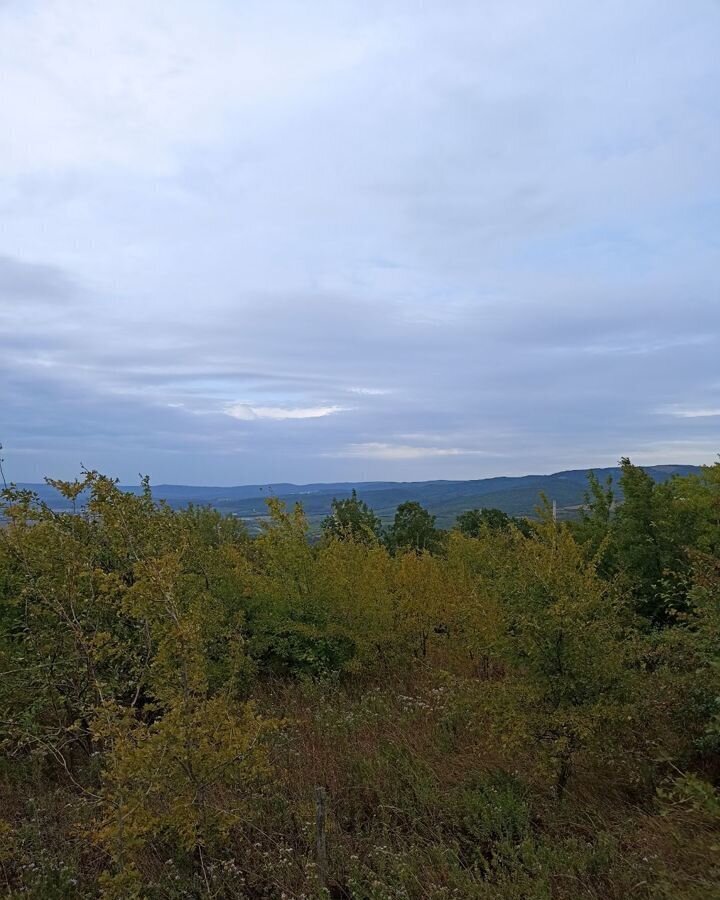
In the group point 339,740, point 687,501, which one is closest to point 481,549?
point 687,501

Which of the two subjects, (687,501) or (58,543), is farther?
(687,501)

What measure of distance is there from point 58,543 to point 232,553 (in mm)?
4615

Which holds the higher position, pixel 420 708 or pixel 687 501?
pixel 687 501

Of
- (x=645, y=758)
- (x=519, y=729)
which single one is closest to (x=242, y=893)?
(x=519, y=729)

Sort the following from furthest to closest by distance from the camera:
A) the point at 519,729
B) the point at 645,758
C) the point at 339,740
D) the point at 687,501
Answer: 1. the point at 687,501
2. the point at 339,740
3. the point at 645,758
4. the point at 519,729

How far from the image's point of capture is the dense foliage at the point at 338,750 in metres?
4.62

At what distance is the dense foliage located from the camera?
182 inches

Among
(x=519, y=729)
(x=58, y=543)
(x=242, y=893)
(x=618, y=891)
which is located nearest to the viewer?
(x=618, y=891)

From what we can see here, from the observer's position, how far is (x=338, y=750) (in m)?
7.46

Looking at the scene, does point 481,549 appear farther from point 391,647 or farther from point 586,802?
point 586,802

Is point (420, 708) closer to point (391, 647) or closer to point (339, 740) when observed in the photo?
point (339, 740)

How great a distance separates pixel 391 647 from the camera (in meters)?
11.7

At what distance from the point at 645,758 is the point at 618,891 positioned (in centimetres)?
172

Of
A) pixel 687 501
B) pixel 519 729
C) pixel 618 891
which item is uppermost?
pixel 687 501
